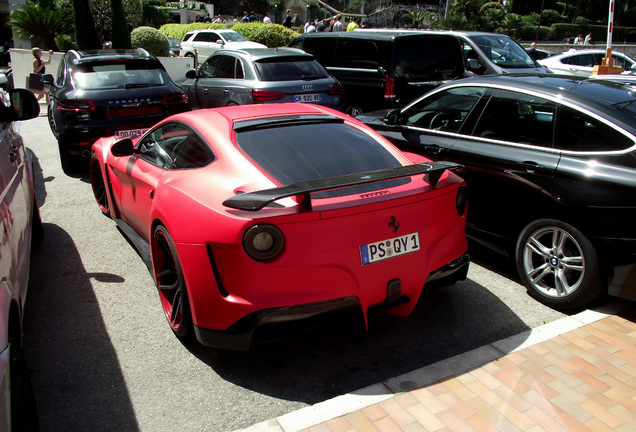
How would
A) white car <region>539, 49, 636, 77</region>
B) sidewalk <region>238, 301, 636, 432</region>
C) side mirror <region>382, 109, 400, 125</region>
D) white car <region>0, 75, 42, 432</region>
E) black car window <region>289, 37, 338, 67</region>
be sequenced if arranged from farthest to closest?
white car <region>539, 49, 636, 77</region>, black car window <region>289, 37, 338, 67</region>, side mirror <region>382, 109, 400, 125</region>, sidewalk <region>238, 301, 636, 432</region>, white car <region>0, 75, 42, 432</region>

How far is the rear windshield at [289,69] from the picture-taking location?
9.34m

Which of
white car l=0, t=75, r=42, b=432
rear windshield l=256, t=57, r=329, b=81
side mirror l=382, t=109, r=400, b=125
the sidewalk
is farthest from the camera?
rear windshield l=256, t=57, r=329, b=81

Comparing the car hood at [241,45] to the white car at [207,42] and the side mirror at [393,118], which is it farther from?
the side mirror at [393,118]

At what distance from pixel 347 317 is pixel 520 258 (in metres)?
1.90

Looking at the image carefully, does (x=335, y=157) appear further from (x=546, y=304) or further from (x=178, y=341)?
(x=546, y=304)

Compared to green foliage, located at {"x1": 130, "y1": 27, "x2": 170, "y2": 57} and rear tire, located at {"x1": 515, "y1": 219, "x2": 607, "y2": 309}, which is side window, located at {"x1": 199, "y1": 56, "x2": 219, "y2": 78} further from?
green foliage, located at {"x1": 130, "y1": 27, "x2": 170, "y2": 57}

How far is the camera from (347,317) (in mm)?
3227

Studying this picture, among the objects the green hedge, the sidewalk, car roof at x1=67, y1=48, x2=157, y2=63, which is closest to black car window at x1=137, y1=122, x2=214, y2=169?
the sidewalk

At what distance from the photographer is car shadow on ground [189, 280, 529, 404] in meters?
3.35

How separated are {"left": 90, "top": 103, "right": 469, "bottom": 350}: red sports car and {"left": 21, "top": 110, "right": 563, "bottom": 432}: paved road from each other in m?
0.29

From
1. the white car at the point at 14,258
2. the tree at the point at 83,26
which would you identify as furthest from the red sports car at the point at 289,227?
the tree at the point at 83,26

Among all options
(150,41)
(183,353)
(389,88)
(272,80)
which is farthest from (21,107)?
(150,41)

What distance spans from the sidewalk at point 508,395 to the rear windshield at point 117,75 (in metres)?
6.43

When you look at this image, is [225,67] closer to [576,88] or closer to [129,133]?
[129,133]
